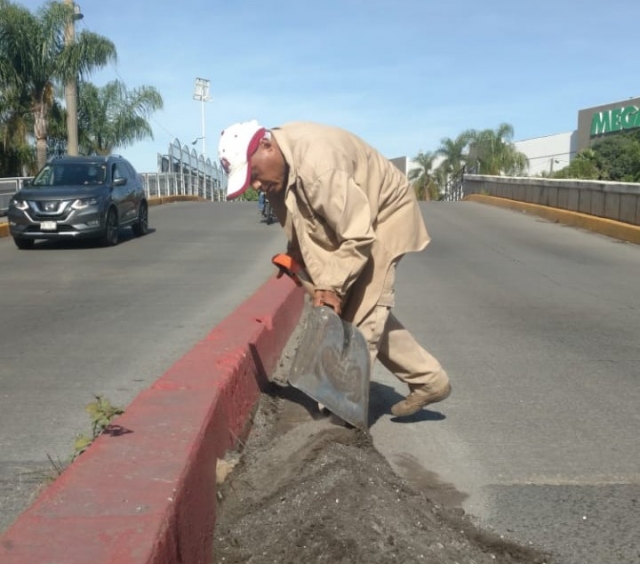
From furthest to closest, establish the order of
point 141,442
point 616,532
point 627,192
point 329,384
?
1. point 627,192
2. point 329,384
3. point 616,532
4. point 141,442

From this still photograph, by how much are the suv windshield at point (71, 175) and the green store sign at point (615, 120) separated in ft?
131

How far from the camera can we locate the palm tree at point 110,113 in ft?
157

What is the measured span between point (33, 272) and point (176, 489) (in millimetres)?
11275

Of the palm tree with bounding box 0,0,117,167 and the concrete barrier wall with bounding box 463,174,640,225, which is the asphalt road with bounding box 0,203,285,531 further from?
the palm tree with bounding box 0,0,117,167

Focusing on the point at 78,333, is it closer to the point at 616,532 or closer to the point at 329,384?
the point at 329,384

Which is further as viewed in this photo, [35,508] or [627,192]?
[627,192]

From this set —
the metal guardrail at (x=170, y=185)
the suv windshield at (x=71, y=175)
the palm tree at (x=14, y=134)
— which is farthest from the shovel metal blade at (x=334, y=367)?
the palm tree at (x=14, y=134)

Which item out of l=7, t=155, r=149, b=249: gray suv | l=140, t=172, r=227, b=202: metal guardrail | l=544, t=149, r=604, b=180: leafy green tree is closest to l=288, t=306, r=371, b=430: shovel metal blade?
l=7, t=155, r=149, b=249: gray suv

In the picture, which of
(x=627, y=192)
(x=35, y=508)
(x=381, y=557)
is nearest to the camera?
(x=35, y=508)

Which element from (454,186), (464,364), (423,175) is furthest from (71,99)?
(423,175)

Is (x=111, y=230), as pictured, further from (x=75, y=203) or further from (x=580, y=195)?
(x=580, y=195)

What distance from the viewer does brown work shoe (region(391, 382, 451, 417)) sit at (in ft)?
16.7

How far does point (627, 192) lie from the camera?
63.6ft

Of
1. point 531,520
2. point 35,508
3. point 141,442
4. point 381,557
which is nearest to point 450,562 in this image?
point 381,557
